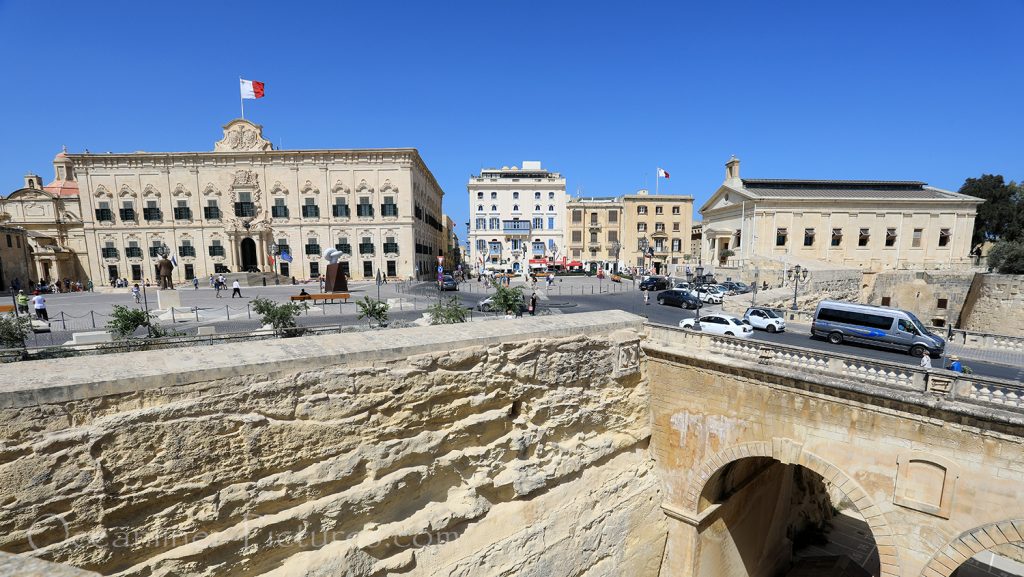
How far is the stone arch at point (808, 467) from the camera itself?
28.1 feet

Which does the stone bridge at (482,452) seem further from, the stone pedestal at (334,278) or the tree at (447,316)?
the stone pedestal at (334,278)

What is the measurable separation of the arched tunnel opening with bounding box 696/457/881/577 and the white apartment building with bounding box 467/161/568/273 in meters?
43.7

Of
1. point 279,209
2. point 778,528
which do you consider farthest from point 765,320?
point 279,209

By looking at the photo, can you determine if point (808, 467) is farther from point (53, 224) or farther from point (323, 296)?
point (53, 224)

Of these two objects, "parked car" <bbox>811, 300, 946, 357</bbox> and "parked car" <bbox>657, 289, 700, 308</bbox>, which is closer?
"parked car" <bbox>811, 300, 946, 357</bbox>

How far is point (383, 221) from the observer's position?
41.9m

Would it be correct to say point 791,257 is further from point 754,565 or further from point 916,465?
point 916,465

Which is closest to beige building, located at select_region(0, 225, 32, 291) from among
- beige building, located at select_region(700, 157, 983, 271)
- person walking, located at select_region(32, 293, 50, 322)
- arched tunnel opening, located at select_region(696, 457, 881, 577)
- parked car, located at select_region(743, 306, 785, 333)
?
person walking, located at select_region(32, 293, 50, 322)

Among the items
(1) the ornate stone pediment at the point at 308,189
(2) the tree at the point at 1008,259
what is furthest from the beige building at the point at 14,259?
(2) the tree at the point at 1008,259

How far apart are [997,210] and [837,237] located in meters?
18.8

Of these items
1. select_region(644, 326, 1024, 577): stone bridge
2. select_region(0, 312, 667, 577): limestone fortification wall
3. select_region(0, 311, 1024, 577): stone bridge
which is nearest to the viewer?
select_region(0, 312, 667, 577): limestone fortification wall

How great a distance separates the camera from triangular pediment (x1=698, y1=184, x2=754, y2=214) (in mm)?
41281

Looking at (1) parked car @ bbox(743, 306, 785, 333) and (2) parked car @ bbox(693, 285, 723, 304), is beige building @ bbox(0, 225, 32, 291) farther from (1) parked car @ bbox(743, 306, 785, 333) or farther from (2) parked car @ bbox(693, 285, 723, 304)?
(1) parked car @ bbox(743, 306, 785, 333)

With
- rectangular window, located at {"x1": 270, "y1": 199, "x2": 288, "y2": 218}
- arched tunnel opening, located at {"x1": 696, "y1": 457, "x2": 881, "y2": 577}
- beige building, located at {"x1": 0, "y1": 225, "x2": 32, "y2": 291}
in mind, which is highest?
rectangular window, located at {"x1": 270, "y1": 199, "x2": 288, "y2": 218}
